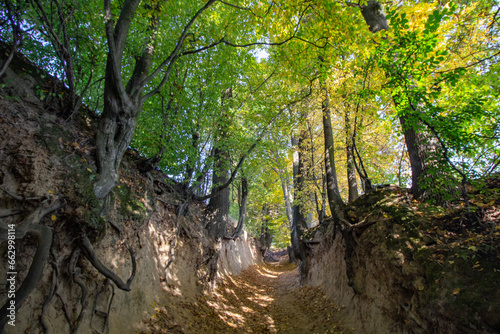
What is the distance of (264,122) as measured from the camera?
811cm

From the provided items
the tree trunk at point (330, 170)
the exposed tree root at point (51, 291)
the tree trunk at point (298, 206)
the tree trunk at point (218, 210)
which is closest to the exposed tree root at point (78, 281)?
the exposed tree root at point (51, 291)

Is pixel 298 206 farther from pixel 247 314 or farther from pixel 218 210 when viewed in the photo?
pixel 247 314

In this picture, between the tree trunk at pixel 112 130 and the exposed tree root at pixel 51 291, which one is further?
the tree trunk at pixel 112 130

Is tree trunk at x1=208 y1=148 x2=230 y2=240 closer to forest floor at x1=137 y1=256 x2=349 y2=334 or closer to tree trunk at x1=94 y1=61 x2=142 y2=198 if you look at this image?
forest floor at x1=137 y1=256 x2=349 y2=334

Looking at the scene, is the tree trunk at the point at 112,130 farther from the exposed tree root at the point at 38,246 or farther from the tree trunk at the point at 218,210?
the tree trunk at the point at 218,210

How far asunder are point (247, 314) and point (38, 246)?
5531 mm

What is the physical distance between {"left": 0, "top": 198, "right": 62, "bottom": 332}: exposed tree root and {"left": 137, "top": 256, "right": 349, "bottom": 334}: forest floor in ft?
7.72

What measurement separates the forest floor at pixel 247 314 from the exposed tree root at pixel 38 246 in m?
2.35

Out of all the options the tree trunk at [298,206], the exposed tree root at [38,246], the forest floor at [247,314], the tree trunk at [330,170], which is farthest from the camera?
the tree trunk at [298,206]

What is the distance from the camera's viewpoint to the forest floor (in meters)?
4.51

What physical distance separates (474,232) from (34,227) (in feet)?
19.8

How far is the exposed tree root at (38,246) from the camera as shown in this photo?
2.24 metres

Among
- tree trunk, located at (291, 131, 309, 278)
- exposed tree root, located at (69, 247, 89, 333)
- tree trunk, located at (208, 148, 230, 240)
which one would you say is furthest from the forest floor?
tree trunk, located at (291, 131, 309, 278)

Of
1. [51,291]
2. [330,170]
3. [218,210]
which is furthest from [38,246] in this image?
[330,170]
